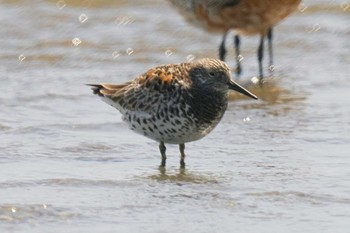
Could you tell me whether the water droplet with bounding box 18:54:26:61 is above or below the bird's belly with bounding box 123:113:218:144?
above

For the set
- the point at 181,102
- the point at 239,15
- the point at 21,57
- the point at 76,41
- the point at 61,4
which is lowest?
the point at 181,102

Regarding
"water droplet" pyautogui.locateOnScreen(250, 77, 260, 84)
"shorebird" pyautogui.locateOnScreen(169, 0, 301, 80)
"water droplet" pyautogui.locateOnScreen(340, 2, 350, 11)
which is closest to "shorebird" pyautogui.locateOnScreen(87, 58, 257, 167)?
"water droplet" pyautogui.locateOnScreen(250, 77, 260, 84)

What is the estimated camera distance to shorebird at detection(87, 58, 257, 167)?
7543 millimetres

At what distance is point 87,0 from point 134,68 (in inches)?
120

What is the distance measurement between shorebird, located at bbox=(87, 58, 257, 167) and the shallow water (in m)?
0.27

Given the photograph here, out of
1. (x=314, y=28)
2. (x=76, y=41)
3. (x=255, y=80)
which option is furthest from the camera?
(x=314, y=28)

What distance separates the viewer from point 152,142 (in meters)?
8.54

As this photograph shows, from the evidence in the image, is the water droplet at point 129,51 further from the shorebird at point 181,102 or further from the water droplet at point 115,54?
the shorebird at point 181,102

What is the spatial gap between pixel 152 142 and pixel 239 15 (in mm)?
3159

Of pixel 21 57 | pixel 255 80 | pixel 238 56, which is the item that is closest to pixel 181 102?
pixel 255 80

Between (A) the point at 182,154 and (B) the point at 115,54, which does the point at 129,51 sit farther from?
(A) the point at 182,154

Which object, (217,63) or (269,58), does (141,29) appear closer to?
(269,58)

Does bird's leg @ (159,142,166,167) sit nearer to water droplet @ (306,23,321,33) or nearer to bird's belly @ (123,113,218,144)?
bird's belly @ (123,113,218,144)

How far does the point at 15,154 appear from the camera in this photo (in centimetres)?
802
